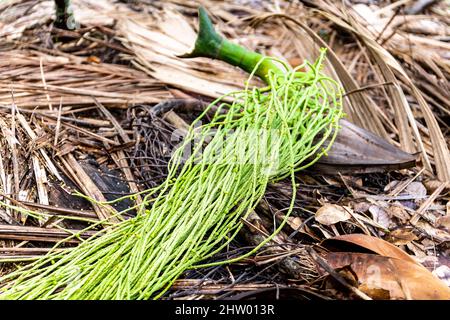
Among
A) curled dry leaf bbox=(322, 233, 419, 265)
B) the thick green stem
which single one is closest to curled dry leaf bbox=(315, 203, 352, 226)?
Result: curled dry leaf bbox=(322, 233, 419, 265)

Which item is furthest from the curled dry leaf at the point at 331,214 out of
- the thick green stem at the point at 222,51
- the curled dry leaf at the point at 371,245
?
the thick green stem at the point at 222,51

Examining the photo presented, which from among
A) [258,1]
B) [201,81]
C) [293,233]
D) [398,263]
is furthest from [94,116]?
[258,1]

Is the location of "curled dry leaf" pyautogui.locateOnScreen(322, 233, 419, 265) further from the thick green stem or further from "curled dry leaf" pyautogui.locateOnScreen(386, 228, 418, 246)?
the thick green stem

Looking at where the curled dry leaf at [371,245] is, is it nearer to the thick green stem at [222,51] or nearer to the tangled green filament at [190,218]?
the tangled green filament at [190,218]

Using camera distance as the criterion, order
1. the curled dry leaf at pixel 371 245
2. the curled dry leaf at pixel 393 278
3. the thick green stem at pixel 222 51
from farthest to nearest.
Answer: the thick green stem at pixel 222 51
the curled dry leaf at pixel 371 245
the curled dry leaf at pixel 393 278

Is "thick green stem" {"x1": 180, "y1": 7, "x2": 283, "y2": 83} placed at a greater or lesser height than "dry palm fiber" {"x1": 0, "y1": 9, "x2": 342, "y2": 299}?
greater

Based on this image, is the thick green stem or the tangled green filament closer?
the tangled green filament
